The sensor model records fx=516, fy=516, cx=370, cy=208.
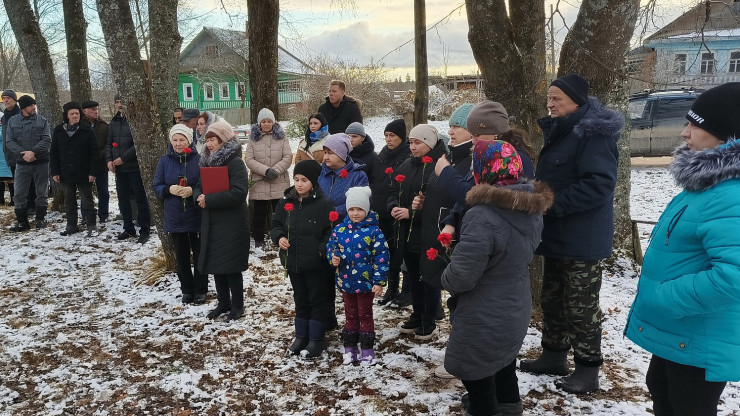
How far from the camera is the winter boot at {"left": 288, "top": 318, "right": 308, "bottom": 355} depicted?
4.38 m

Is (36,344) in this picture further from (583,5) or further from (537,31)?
(583,5)

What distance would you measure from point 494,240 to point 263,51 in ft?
18.5

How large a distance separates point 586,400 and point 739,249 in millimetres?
1871

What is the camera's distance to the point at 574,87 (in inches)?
133

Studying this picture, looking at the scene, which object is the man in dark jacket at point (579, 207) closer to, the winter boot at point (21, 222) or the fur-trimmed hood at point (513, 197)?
the fur-trimmed hood at point (513, 197)

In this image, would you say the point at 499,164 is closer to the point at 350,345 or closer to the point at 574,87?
the point at 574,87

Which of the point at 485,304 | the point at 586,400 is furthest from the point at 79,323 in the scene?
the point at 586,400

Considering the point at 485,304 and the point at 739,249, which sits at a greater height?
the point at 739,249

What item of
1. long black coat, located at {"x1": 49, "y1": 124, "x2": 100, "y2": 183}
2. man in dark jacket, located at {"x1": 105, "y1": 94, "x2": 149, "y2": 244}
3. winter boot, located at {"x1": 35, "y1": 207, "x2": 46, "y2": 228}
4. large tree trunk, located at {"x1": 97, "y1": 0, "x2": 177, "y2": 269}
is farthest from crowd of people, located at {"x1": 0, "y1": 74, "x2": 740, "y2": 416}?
winter boot, located at {"x1": 35, "y1": 207, "x2": 46, "y2": 228}

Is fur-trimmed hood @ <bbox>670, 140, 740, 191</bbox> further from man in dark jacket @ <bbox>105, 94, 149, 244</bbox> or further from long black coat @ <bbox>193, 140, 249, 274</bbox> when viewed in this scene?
man in dark jacket @ <bbox>105, 94, 149, 244</bbox>

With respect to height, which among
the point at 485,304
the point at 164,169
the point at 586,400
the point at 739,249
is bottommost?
the point at 586,400

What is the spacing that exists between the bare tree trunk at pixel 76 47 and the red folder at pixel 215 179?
7428 mm

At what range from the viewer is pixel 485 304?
2.80m

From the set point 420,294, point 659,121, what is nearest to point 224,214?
point 420,294
